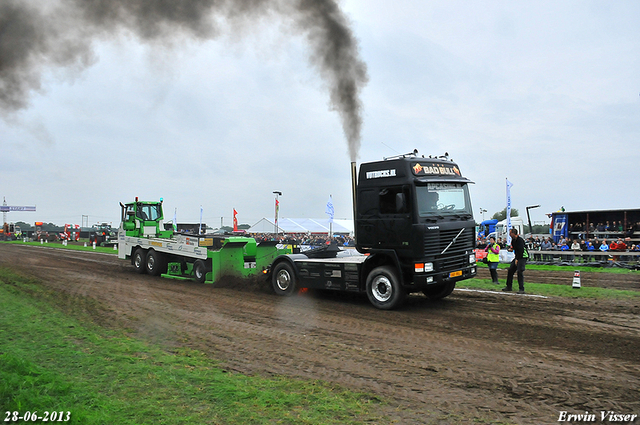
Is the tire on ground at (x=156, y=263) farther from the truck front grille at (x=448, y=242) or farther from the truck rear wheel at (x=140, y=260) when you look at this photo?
the truck front grille at (x=448, y=242)

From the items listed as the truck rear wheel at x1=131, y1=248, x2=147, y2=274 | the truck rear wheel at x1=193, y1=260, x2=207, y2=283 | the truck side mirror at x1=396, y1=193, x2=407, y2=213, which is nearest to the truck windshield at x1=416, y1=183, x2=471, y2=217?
the truck side mirror at x1=396, y1=193, x2=407, y2=213

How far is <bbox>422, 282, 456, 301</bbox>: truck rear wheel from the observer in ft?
33.3

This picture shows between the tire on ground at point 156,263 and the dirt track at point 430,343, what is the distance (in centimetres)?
448

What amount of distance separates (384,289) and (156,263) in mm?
9953

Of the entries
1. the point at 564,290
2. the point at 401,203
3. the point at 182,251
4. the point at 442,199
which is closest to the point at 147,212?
the point at 182,251

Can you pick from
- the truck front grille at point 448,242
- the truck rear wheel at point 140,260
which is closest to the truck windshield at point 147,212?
the truck rear wheel at point 140,260

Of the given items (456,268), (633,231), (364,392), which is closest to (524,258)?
(456,268)

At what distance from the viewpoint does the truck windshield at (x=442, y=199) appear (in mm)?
8703

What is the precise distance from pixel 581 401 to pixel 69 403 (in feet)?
16.2

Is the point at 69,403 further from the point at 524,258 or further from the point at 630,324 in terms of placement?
the point at 524,258

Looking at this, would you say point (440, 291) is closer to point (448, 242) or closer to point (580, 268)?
point (448, 242)

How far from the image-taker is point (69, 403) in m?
4.00

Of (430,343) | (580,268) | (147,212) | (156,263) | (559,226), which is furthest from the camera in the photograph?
(559,226)

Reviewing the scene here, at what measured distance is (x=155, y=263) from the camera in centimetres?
1585
